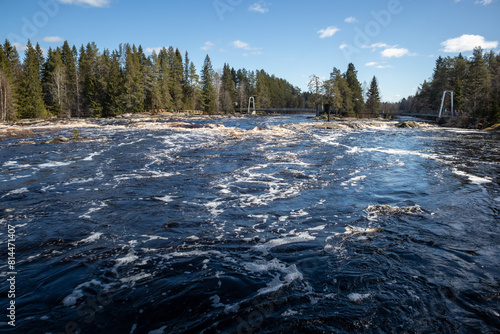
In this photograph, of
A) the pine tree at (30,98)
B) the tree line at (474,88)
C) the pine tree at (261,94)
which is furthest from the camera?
the pine tree at (261,94)

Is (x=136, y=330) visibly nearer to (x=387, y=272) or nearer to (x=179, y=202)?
(x=387, y=272)

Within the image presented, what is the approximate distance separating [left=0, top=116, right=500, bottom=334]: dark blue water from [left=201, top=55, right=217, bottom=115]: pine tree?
3090 inches

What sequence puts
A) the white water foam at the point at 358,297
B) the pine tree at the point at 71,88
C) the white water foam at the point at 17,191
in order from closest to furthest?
the white water foam at the point at 358,297
the white water foam at the point at 17,191
the pine tree at the point at 71,88

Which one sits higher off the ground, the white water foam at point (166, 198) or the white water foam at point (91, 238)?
the white water foam at point (166, 198)

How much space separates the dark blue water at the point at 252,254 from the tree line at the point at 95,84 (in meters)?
51.2

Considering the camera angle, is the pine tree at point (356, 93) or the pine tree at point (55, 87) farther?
the pine tree at point (356, 93)

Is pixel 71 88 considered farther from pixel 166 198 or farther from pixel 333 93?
pixel 166 198

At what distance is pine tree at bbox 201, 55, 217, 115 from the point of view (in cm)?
8738

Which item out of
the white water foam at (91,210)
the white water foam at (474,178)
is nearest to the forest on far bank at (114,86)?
the white water foam at (91,210)

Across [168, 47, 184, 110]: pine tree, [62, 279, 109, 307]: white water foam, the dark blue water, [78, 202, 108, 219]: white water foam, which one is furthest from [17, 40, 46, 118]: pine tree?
[62, 279, 109, 307]: white water foam

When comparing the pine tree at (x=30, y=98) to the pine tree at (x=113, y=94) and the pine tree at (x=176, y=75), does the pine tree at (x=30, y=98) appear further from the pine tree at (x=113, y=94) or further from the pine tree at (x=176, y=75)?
the pine tree at (x=176, y=75)

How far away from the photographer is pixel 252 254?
5383 mm

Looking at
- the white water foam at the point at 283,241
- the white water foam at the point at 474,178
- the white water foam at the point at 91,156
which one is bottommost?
the white water foam at the point at 283,241

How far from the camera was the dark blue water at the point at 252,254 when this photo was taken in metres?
3.68
